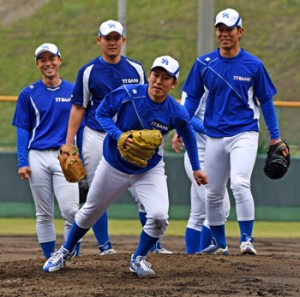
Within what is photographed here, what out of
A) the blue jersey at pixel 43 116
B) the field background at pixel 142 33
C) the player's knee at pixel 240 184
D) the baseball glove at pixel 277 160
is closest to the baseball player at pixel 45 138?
the blue jersey at pixel 43 116

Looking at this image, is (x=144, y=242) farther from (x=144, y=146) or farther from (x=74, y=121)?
(x=74, y=121)

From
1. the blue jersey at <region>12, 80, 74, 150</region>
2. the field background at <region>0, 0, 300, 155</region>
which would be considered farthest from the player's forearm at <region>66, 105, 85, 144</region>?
the field background at <region>0, 0, 300, 155</region>

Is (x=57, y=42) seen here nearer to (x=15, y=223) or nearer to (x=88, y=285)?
(x=15, y=223)

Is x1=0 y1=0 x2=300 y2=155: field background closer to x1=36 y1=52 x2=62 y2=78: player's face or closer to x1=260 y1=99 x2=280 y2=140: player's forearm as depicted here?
x1=260 y1=99 x2=280 y2=140: player's forearm

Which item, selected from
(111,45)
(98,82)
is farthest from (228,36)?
(98,82)

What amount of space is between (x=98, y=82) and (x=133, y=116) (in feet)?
4.56

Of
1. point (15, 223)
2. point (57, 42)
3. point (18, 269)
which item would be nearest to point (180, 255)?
point (18, 269)

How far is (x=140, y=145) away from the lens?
698 cm

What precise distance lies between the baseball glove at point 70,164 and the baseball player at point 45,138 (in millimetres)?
578

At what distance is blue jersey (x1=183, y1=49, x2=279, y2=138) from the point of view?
28.0ft

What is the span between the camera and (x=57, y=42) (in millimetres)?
31562

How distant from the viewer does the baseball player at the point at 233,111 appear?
8531 mm

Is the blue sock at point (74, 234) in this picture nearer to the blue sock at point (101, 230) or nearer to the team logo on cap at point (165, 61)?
the blue sock at point (101, 230)

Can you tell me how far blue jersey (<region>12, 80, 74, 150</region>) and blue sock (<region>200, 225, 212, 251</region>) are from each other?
167 cm
